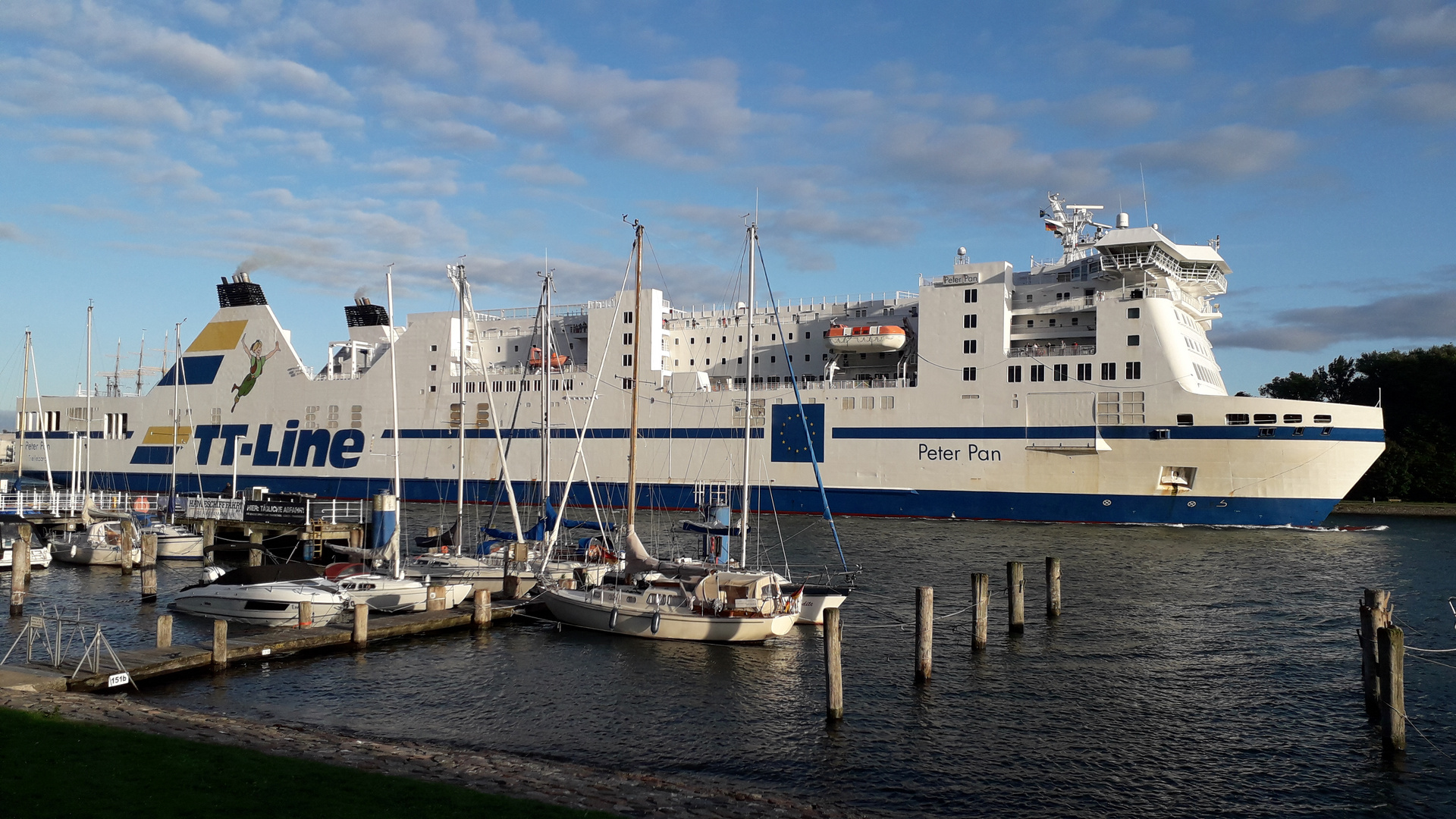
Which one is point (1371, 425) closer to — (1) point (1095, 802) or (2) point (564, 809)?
(1) point (1095, 802)

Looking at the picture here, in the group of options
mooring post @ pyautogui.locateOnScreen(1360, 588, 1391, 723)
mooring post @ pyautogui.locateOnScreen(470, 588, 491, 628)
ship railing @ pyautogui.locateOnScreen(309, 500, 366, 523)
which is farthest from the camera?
ship railing @ pyautogui.locateOnScreen(309, 500, 366, 523)

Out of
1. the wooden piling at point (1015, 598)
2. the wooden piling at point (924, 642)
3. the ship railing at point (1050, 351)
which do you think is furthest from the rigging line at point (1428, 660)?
the ship railing at point (1050, 351)

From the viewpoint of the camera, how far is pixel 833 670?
1381 centimetres

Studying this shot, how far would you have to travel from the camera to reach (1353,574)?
27.5 meters

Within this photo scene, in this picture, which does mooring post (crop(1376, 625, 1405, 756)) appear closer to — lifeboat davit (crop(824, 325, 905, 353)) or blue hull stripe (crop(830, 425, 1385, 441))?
blue hull stripe (crop(830, 425, 1385, 441))

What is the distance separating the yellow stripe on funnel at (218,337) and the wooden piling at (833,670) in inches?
A: 1896

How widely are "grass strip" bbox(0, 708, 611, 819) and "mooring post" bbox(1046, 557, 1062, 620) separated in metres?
15.1

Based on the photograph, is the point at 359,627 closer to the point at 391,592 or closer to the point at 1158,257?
the point at 391,592

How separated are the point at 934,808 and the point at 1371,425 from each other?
30.4 m

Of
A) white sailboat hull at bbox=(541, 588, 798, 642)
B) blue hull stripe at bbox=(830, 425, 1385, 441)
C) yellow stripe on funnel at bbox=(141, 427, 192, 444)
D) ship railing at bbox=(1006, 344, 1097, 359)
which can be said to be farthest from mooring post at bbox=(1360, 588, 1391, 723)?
yellow stripe on funnel at bbox=(141, 427, 192, 444)

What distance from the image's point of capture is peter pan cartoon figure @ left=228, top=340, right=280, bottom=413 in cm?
5159

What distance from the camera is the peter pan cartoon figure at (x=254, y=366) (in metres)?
51.6

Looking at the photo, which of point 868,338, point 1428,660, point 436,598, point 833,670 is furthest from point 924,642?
point 868,338

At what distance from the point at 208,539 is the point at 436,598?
13857mm
